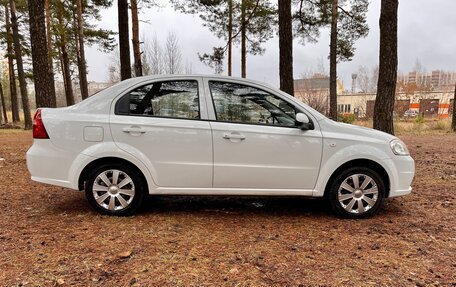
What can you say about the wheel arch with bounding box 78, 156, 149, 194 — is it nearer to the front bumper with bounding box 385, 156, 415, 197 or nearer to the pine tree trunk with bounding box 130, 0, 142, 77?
the front bumper with bounding box 385, 156, 415, 197

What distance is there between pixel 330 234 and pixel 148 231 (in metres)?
1.94

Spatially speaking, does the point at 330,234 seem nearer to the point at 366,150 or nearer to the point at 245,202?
the point at 366,150

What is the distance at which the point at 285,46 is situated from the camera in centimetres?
760

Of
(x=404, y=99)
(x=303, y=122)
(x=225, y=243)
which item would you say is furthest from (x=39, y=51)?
(x=404, y=99)

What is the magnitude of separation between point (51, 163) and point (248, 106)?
7.96 ft

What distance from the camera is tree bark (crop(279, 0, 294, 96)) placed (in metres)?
7.55

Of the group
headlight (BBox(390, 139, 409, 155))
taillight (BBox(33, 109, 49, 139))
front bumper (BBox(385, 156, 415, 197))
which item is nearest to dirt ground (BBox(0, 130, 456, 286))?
front bumper (BBox(385, 156, 415, 197))

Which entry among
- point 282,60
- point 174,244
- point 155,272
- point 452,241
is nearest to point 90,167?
point 174,244

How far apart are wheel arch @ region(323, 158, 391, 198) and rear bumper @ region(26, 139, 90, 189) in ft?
9.83

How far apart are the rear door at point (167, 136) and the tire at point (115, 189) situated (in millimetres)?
246

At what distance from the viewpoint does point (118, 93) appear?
399 centimetres

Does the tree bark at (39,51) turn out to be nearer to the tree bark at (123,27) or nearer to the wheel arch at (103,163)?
the tree bark at (123,27)

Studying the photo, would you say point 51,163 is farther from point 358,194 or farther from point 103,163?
point 358,194

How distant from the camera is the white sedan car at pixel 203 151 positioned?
3.85 metres
